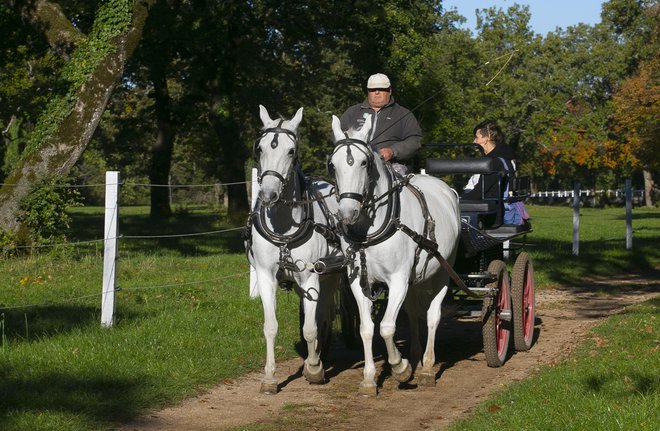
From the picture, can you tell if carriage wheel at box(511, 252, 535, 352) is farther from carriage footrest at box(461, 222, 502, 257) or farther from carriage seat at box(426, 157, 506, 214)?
carriage seat at box(426, 157, 506, 214)

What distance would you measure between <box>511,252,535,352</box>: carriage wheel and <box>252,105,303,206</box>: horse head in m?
3.56

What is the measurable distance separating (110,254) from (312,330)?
313 centimetres

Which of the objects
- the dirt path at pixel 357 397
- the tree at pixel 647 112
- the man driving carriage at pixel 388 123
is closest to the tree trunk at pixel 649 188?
the tree at pixel 647 112

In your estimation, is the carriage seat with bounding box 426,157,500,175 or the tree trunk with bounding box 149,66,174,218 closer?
the carriage seat with bounding box 426,157,500,175

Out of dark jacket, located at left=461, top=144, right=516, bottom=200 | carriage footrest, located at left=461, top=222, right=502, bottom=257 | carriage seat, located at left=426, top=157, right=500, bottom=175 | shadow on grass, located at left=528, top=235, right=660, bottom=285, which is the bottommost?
shadow on grass, located at left=528, top=235, right=660, bottom=285

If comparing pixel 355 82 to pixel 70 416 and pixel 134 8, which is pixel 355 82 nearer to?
pixel 134 8

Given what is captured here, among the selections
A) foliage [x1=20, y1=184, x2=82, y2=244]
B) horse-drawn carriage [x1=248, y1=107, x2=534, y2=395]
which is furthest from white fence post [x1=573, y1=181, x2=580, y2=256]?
horse-drawn carriage [x1=248, y1=107, x2=534, y2=395]

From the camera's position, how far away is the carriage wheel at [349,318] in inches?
410

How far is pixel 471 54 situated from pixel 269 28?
20812 mm

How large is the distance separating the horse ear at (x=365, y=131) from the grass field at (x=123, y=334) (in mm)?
2590

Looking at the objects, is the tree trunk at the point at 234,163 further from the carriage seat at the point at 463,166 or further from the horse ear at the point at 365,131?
the horse ear at the point at 365,131

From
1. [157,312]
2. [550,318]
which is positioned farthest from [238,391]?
[550,318]

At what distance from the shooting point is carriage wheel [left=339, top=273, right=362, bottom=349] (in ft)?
34.2

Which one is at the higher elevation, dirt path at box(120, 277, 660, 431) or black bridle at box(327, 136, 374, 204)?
black bridle at box(327, 136, 374, 204)
